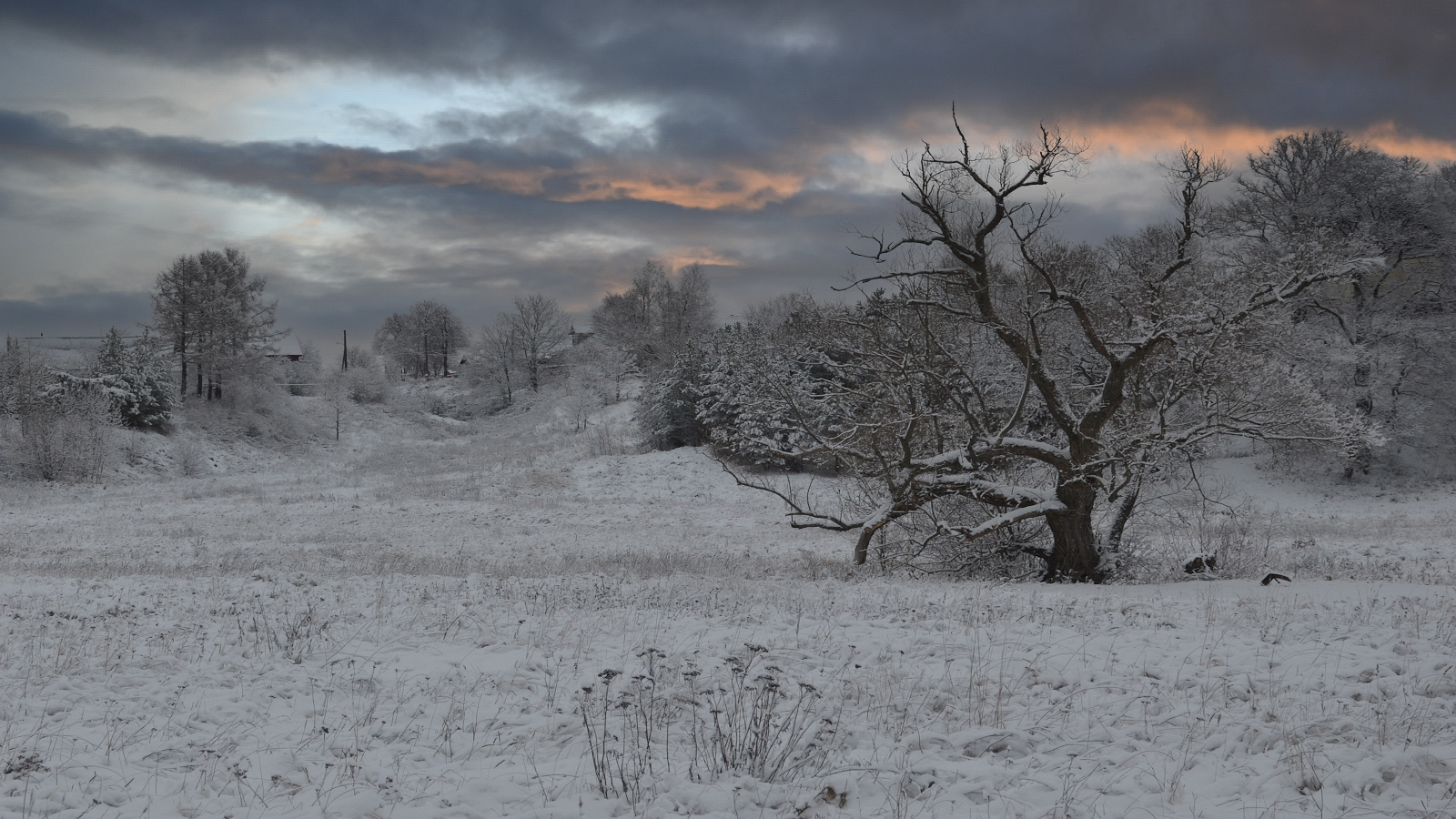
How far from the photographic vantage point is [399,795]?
15.2 feet

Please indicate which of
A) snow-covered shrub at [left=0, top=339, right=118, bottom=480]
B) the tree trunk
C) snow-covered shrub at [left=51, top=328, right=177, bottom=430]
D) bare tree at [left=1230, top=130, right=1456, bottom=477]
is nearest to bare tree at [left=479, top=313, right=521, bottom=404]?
snow-covered shrub at [left=51, top=328, right=177, bottom=430]

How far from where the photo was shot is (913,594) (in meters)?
10.5

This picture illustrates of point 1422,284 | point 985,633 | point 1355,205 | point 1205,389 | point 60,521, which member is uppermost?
point 1355,205

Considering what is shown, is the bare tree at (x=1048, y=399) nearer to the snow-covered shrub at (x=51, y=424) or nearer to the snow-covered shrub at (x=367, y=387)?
the snow-covered shrub at (x=51, y=424)

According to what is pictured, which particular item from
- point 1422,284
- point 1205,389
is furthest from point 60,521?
point 1422,284

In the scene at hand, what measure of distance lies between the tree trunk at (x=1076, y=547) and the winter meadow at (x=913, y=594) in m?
0.06

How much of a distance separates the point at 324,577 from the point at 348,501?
54.5 ft

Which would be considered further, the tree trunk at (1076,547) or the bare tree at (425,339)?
the bare tree at (425,339)

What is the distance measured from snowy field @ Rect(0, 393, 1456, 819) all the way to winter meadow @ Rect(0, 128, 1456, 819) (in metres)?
0.04

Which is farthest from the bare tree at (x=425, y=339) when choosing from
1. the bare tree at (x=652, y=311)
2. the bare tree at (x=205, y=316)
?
the bare tree at (x=205, y=316)

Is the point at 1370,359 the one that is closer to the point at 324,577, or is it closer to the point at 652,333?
the point at 324,577

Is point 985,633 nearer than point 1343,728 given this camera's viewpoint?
No

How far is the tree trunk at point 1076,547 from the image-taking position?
1309 cm

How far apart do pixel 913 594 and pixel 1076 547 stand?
14.3ft
